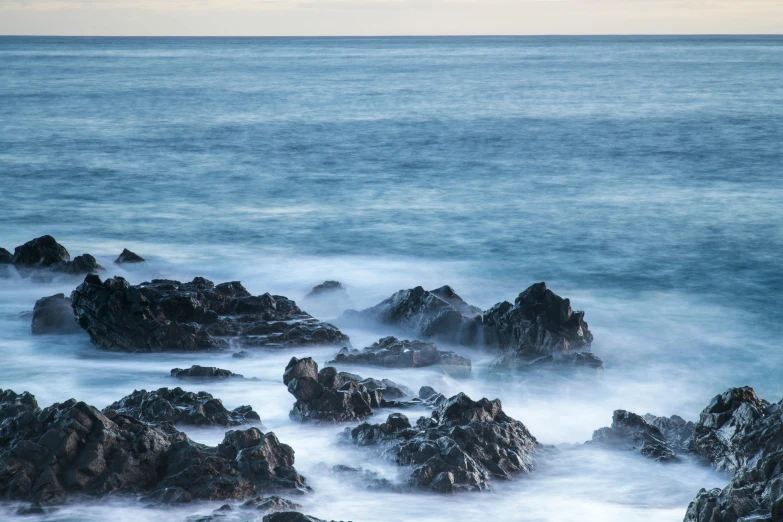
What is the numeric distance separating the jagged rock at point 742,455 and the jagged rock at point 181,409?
3987 mm

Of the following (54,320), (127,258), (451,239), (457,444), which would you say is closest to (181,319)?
(54,320)

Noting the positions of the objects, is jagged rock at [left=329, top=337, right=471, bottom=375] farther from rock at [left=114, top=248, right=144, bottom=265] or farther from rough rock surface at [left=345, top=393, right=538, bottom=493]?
rock at [left=114, top=248, right=144, bottom=265]

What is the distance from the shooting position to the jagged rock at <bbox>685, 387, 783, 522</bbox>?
524 centimetres

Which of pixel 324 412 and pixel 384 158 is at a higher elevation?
pixel 384 158

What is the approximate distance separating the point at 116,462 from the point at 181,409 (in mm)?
1482

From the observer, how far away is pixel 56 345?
11.0m

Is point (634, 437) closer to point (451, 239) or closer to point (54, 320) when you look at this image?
point (54, 320)

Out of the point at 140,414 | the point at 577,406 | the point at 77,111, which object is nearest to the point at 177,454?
the point at 140,414

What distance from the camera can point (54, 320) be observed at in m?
11.4

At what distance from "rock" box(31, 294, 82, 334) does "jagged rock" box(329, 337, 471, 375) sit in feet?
11.7

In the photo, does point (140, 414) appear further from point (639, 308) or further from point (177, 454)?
point (639, 308)

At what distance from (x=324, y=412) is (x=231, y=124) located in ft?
104

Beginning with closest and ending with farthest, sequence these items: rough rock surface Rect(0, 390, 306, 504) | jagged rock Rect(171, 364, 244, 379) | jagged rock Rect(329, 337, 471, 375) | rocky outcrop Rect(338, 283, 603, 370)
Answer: rough rock surface Rect(0, 390, 306, 504), jagged rock Rect(171, 364, 244, 379), jagged rock Rect(329, 337, 471, 375), rocky outcrop Rect(338, 283, 603, 370)

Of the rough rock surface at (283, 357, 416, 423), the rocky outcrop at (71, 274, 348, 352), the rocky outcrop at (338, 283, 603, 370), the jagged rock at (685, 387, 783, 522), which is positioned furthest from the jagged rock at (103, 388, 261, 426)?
the jagged rock at (685, 387, 783, 522)
